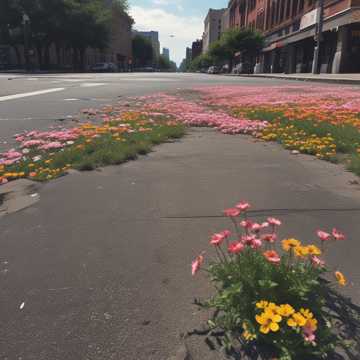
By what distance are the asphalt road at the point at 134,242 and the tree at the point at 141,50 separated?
15514 centimetres

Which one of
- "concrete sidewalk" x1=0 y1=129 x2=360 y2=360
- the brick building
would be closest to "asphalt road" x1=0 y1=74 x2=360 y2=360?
"concrete sidewalk" x1=0 y1=129 x2=360 y2=360

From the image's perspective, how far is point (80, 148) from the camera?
5.34 meters

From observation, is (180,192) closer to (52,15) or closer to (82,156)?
(82,156)

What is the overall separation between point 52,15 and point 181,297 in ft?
216

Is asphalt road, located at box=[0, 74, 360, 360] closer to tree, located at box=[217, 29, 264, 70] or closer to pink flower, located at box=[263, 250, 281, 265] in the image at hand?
pink flower, located at box=[263, 250, 281, 265]

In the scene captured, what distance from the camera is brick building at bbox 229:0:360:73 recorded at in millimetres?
33125

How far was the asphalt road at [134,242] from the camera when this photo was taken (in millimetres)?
1889

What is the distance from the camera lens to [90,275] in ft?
7.82

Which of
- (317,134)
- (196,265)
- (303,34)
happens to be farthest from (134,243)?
(303,34)

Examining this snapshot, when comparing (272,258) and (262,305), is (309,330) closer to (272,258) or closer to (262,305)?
(262,305)

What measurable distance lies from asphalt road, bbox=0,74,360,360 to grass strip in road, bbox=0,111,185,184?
0.89 ft

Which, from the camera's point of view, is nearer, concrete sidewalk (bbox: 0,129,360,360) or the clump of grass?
concrete sidewalk (bbox: 0,129,360,360)

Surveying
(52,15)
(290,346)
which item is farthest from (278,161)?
(52,15)

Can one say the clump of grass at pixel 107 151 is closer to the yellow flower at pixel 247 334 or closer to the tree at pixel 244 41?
the yellow flower at pixel 247 334
